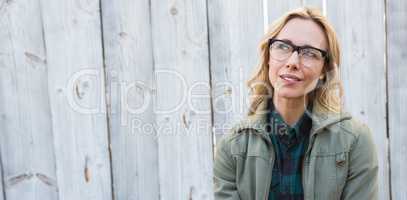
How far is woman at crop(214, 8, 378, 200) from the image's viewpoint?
1.29 meters

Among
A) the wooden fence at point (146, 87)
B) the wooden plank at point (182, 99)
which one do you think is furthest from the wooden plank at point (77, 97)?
the wooden plank at point (182, 99)

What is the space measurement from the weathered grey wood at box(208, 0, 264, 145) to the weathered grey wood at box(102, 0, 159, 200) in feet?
0.75

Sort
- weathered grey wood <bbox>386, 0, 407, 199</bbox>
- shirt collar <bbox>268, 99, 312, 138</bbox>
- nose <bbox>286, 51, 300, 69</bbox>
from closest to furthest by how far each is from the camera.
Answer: nose <bbox>286, 51, 300, 69</bbox>, shirt collar <bbox>268, 99, 312, 138</bbox>, weathered grey wood <bbox>386, 0, 407, 199</bbox>

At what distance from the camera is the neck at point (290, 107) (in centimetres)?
136

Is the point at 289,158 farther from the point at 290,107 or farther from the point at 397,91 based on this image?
the point at 397,91

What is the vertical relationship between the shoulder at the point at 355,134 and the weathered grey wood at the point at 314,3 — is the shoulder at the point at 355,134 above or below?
below

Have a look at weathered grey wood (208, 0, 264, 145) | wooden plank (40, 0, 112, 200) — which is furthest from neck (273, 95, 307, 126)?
wooden plank (40, 0, 112, 200)

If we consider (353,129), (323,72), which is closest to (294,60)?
(323,72)

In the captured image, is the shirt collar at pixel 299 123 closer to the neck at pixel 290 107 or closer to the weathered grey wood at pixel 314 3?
the neck at pixel 290 107

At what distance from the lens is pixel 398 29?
1.59 metres

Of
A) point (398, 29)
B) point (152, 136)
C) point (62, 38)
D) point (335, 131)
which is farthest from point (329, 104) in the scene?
point (62, 38)

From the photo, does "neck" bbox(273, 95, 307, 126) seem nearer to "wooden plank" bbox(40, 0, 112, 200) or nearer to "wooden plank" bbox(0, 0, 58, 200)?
"wooden plank" bbox(40, 0, 112, 200)

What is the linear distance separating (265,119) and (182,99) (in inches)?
15.6

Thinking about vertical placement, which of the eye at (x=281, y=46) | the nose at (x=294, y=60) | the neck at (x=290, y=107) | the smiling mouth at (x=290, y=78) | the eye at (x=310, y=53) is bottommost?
the neck at (x=290, y=107)
